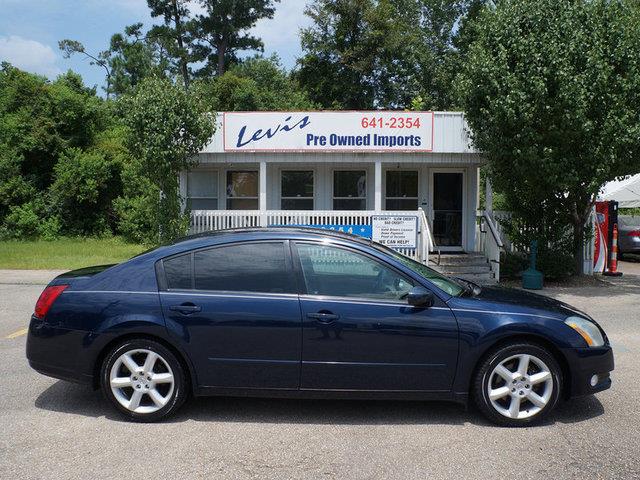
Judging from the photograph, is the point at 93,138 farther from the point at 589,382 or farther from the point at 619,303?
the point at 589,382

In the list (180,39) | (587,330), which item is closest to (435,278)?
(587,330)

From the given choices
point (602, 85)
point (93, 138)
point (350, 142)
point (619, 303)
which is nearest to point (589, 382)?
point (619, 303)

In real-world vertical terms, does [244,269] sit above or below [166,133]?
below

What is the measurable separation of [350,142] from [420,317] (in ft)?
32.7

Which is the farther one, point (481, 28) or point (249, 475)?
point (481, 28)

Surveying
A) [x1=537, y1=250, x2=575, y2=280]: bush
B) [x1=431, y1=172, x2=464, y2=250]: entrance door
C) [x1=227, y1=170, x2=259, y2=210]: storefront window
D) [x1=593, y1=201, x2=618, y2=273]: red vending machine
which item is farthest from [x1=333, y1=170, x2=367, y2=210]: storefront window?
[x1=593, y1=201, x2=618, y2=273]: red vending machine

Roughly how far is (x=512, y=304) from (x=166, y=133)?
33.8 feet

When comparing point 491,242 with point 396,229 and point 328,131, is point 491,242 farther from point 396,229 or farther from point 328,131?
point 328,131

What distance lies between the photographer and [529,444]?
14.1 ft

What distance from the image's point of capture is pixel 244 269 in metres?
4.75

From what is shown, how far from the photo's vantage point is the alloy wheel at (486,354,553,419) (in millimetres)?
4566

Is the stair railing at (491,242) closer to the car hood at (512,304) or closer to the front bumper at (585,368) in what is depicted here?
the car hood at (512,304)

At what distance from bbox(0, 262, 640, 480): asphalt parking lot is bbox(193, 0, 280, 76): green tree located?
128 ft

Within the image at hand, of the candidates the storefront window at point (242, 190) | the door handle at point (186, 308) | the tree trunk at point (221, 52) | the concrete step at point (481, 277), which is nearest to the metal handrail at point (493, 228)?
the concrete step at point (481, 277)
